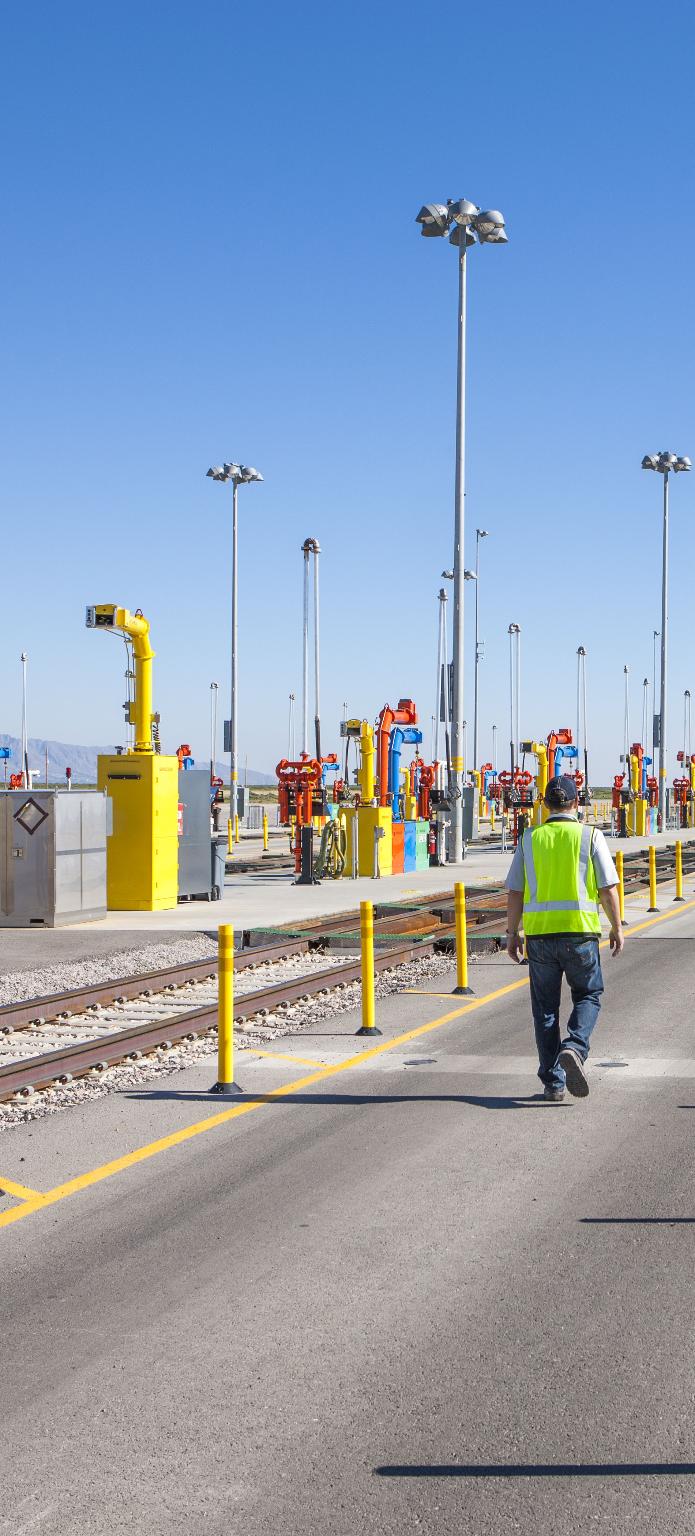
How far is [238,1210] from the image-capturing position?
6.88m

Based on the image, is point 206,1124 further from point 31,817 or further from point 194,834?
point 194,834

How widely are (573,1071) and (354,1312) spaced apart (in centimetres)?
334

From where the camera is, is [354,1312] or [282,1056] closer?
[354,1312]

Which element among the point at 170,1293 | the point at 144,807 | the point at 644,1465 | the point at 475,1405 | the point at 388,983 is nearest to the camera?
the point at 644,1465

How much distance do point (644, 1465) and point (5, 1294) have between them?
103 inches

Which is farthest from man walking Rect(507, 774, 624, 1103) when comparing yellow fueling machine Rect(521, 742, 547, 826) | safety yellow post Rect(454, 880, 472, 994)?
yellow fueling machine Rect(521, 742, 547, 826)

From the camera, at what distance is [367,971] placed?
11523 millimetres

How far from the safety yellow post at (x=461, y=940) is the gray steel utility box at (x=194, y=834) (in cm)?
1078

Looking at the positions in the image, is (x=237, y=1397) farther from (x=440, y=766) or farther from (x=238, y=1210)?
(x=440, y=766)

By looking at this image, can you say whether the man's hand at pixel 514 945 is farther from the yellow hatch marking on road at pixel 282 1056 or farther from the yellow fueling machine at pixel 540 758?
the yellow fueling machine at pixel 540 758

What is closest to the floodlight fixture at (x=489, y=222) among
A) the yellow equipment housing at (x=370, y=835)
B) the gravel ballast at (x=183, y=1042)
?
the yellow equipment housing at (x=370, y=835)

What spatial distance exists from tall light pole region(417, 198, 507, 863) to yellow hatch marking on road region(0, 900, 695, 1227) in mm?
20178

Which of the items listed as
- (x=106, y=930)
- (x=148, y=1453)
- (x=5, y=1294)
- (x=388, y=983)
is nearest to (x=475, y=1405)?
(x=148, y=1453)

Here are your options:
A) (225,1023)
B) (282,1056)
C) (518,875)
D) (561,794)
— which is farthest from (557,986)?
(282,1056)
